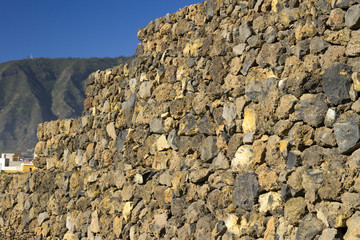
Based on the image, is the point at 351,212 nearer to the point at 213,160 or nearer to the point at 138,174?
the point at 213,160

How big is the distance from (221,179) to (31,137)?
102 m

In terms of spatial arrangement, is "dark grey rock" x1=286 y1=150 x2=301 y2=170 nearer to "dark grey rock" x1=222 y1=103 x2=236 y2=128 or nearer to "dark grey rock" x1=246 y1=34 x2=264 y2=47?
"dark grey rock" x1=222 y1=103 x2=236 y2=128

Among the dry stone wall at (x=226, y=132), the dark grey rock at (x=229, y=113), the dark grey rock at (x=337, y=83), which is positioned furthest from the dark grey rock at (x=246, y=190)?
the dark grey rock at (x=337, y=83)

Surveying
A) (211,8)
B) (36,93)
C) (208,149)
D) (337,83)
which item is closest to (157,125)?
(208,149)

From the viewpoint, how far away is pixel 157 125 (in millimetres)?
7039

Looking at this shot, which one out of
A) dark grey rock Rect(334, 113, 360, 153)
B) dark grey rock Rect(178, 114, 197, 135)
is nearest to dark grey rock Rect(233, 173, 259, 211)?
dark grey rock Rect(334, 113, 360, 153)

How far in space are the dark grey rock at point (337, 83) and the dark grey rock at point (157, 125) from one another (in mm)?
2825

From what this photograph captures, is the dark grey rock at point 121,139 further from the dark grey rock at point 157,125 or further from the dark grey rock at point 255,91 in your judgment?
the dark grey rock at point 255,91

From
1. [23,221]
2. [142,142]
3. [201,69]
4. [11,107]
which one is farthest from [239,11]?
[11,107]

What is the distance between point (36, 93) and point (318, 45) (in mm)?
118978

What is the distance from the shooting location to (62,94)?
120 meters

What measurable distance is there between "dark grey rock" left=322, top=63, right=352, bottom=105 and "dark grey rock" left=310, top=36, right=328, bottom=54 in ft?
0.82

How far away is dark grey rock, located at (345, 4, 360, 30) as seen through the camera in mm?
4402

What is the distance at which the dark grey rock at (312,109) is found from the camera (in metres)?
4.59
